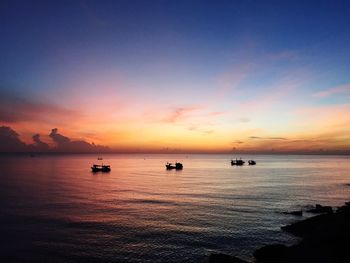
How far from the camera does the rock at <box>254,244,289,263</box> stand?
34.5 metres

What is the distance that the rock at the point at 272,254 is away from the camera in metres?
34.5

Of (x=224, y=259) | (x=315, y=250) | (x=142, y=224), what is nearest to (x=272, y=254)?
(x=315, y=250)

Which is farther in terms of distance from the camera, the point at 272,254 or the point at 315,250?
the point at 272,254

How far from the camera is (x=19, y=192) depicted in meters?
90.4

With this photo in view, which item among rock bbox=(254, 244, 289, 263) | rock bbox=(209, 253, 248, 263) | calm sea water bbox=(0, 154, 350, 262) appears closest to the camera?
rock bbox=(209, 253, 248, 263)

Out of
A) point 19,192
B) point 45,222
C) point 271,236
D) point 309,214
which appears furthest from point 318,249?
point 19,192

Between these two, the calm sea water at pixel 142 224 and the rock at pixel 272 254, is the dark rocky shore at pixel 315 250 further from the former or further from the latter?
the calm sea water at pixel 142 224

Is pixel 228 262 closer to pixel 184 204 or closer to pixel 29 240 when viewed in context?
pixel 29 240

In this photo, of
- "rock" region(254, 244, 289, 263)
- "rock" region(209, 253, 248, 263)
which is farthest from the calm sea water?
"rock" region(209, 253, 248, 263)

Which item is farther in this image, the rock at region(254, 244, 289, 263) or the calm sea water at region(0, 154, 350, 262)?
the calm sea water at region(0, 154, 350, 262)

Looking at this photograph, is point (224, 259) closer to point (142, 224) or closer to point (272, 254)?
point (272, 254)

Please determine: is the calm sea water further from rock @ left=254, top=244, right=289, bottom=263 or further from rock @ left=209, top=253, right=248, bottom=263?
rock @ left=209, top=253, right=248, bottom=263

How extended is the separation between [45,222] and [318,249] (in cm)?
4604

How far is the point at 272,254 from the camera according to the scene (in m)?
35.1
